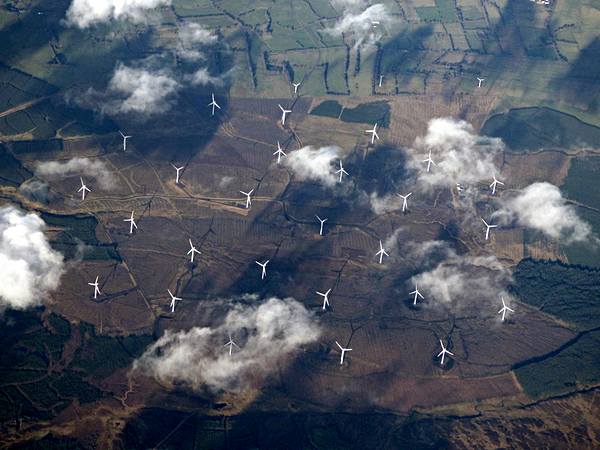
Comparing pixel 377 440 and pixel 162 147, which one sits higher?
pixel 162 147

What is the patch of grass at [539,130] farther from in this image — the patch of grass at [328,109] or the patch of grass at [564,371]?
the patch of grass at [564,371]

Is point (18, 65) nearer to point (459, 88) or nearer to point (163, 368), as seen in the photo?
point (163, 368)

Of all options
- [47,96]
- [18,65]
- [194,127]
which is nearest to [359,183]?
[194,127]

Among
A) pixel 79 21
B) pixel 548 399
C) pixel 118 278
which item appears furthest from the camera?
pixel 79 21

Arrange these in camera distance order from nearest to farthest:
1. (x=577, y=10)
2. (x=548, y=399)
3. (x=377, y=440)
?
1. (x=377, y=440)
2. (x=548, y=399)
3. (x=577, y=10)

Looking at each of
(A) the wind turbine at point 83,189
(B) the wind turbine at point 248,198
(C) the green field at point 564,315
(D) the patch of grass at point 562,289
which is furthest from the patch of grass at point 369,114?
(A) the wind turbine at point 83,189

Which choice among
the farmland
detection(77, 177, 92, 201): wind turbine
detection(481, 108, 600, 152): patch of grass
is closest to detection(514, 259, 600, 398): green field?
the farmland

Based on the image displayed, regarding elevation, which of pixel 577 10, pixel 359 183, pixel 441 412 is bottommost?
pixel 441 412

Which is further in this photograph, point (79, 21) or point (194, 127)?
point (79, 21)
